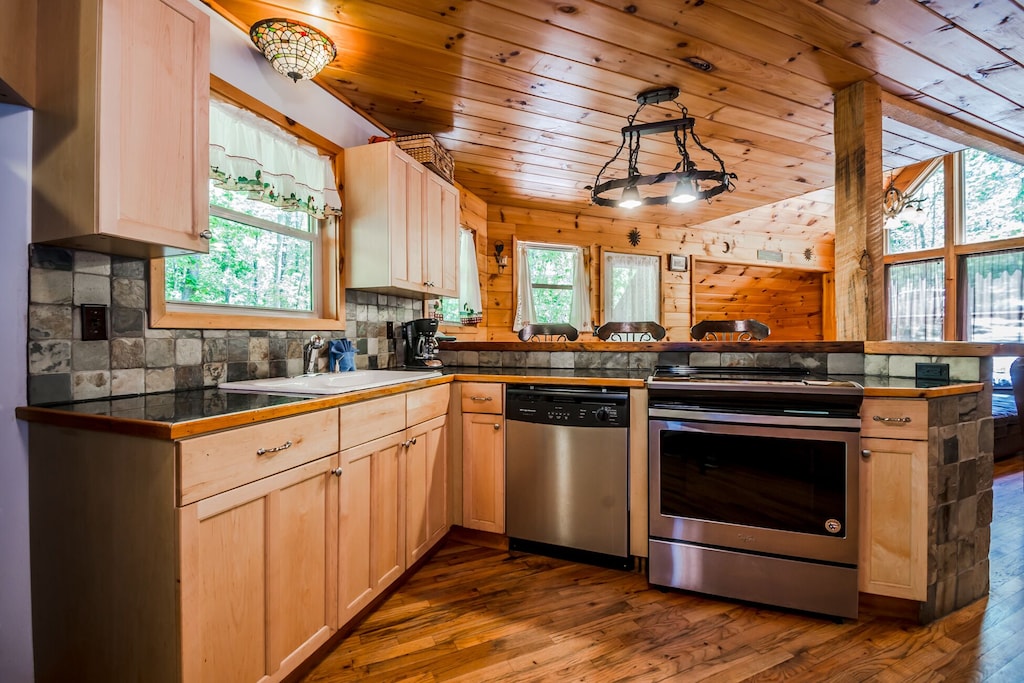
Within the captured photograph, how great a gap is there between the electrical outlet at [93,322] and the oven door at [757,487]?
2037mm

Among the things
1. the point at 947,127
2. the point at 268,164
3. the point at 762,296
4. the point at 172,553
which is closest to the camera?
the point at 172,553

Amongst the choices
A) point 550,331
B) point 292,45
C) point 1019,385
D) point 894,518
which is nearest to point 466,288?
point 550,331

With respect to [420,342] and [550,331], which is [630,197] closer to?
[550,331]

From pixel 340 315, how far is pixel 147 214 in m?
1.22

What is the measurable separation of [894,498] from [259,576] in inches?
87.9

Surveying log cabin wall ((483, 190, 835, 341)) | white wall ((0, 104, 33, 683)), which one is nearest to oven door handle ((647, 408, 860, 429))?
white wall ((0, 104, 33, 683))

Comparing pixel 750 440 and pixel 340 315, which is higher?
pixel 340 315

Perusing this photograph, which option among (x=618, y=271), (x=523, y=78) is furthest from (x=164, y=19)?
(x=618, y=271)

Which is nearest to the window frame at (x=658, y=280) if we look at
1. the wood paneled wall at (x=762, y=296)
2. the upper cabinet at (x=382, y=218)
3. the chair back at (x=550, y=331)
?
the wood paneled wall at (x=762, y=296)

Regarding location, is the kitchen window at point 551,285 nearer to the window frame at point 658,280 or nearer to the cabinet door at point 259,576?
the window frame at point 658,280

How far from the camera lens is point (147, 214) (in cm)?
134

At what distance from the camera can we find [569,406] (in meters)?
2.27

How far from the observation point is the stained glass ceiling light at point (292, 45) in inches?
73.9

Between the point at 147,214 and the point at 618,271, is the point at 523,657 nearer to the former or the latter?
the point at 147,214
